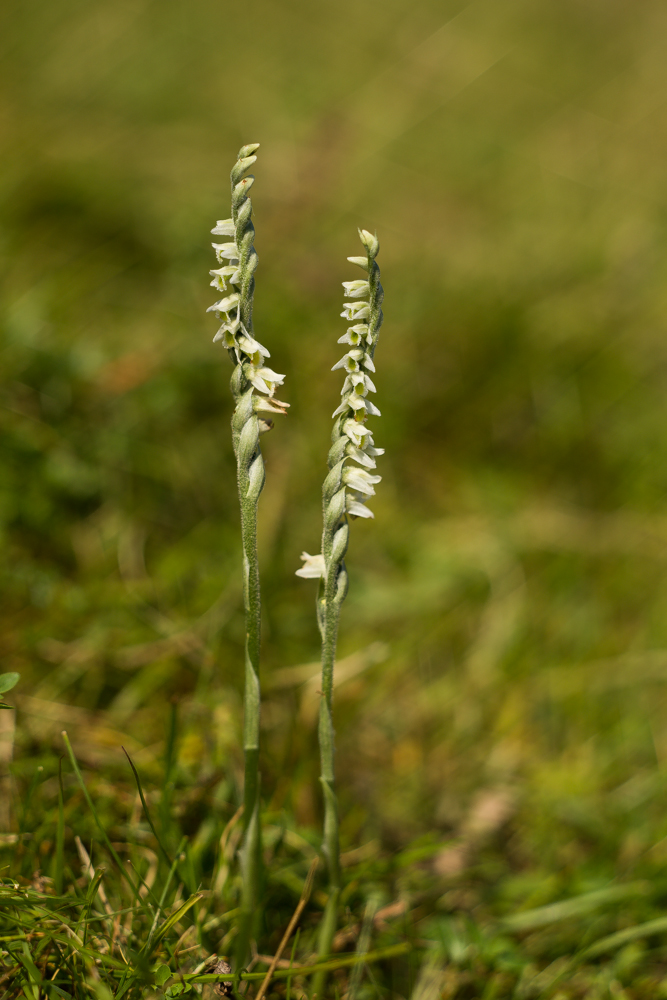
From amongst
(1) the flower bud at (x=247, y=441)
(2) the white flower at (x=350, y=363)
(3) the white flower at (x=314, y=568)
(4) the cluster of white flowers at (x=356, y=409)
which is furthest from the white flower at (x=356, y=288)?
(3) the white flower at (x=314, y=568)

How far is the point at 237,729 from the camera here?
2549mm

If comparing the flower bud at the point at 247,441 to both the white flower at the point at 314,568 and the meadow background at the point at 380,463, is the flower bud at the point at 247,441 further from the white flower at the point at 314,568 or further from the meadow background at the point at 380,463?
the meadow background at the point at 380,463

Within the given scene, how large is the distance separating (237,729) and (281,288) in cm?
319

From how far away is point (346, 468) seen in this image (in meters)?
1.59

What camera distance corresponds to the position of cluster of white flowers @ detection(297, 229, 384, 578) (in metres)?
1.49

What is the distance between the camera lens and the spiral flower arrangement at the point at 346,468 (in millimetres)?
1493

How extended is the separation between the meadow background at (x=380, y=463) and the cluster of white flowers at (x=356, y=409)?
2.62ft

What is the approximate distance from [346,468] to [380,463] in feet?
8.15

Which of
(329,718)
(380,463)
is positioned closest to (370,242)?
(329,718)

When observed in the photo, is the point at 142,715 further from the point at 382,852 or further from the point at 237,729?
the point at 382,852

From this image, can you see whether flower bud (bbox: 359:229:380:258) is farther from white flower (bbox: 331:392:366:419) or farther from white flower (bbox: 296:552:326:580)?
white flower (bbox: 296:552:326:580)

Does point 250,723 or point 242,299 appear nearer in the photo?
point 242,299

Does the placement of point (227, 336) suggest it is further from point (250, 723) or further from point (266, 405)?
point (250, 723)

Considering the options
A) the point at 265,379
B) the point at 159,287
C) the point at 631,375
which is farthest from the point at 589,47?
the point at 265,379
